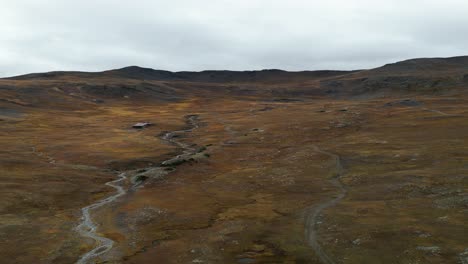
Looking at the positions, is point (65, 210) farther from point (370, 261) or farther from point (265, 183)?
point (370, 261)

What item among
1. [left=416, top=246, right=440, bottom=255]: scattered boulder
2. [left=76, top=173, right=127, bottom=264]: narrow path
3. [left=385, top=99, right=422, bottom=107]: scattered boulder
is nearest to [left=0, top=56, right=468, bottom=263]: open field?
[left=416, top=246, right=440, bottom=255]: scattered boulder

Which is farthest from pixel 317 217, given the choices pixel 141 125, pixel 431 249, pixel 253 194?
pixel 141 125

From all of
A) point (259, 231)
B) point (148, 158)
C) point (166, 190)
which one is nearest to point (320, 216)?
point (259, 231)

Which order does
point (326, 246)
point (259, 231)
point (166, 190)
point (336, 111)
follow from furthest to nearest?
point (336, 111)
point (166, 190)
point (259, 231)
point (326, 246)

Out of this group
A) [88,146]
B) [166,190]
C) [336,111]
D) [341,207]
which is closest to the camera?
[341,207]

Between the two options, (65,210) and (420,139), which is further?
(420,139)

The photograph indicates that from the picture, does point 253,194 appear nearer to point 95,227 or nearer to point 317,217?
point 317,217

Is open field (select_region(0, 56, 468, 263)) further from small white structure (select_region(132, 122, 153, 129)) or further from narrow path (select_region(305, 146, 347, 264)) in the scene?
small white structure (select_region(132, 122, 153, 129))

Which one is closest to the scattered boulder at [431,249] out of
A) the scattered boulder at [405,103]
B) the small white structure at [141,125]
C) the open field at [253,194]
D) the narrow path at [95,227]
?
the open field at [253,194]

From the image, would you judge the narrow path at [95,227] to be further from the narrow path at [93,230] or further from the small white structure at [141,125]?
the small white structure at [141,125]
